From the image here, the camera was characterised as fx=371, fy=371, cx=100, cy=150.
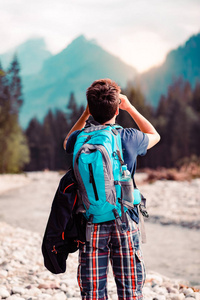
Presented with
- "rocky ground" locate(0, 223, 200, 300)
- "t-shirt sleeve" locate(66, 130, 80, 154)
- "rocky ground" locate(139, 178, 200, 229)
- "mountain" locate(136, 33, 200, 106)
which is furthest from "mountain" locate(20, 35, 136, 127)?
"t-shirt sleeve" locate(66, 130, 80, 154)

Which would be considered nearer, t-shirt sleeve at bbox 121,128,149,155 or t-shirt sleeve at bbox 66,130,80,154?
t-shirt sleeve at bbox 121,128,149,155

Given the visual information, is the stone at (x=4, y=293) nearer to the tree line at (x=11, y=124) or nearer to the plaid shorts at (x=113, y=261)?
the plaid shorts at (x=113, y=261)

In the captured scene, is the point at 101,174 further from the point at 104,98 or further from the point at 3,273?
the point at 3,273

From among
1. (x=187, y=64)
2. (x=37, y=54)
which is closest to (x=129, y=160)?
(x=187, y=64)

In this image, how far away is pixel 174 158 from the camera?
34.2 metres

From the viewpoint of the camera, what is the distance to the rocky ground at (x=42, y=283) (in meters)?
3.48

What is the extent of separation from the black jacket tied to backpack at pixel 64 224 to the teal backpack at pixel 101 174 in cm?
7

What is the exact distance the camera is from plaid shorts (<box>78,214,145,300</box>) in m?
2.05

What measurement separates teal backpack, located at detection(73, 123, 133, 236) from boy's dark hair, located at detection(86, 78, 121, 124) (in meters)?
0.09

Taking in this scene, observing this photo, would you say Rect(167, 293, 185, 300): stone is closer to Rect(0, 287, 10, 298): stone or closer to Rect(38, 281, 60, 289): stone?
Rect(38, 281, 60, 289): stone

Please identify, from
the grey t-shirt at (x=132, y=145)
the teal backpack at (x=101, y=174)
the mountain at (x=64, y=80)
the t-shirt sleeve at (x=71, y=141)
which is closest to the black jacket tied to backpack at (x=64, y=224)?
the teal backpack at (x=101, y=174)

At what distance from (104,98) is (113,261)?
3.01 feet

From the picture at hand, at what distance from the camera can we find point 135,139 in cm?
214

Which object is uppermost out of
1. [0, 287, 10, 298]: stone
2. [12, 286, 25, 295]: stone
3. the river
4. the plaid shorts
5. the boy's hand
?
the boy's hand
